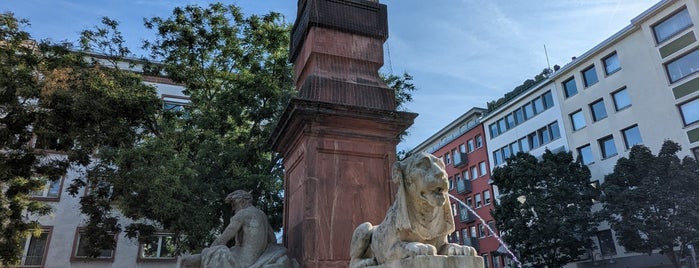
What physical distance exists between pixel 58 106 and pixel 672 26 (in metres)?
33.6

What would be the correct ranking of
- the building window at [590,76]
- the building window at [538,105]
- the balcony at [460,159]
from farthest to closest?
the balcony at [460,159]
the building window at [538,105]
the building window at [590,76]

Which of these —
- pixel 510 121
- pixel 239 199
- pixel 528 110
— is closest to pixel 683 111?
pixel 528 110

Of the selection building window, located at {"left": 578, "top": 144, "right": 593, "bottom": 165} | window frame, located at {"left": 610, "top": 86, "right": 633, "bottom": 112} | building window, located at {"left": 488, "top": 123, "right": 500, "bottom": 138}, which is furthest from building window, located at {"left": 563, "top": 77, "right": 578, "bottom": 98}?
building window, located at {"left": 488, "top": 123, "right": 500, "bottom": 138}

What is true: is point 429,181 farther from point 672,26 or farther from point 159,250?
point 672,26

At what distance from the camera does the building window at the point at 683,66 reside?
28359 mm

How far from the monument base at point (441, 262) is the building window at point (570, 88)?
1500 inches

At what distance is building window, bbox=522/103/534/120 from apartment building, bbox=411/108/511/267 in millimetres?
6329

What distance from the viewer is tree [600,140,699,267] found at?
75.7 ft

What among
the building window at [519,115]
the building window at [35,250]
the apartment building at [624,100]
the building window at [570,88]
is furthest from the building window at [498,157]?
the building window at [35,250]

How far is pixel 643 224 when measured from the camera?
80.3ft

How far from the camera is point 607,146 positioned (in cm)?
3412

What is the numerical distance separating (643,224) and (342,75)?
23.9 m

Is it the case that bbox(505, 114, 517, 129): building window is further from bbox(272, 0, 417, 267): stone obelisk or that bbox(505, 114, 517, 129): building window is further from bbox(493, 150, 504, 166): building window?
bbox(272, 0, 417, 267): stone obelisk

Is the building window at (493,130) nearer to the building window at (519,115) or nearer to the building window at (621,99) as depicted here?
the building window at (519,115)
